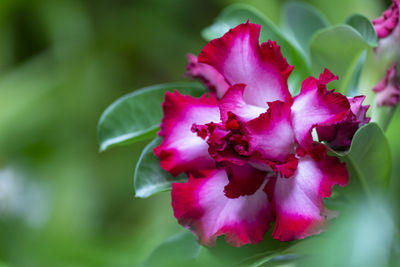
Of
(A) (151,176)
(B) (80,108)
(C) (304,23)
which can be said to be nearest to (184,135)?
(A) (151,176)

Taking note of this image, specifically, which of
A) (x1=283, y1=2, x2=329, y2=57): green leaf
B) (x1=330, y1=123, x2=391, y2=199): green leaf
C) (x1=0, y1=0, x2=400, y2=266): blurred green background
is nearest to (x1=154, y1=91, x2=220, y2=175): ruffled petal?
(x1=330, y1=123, x2=391, y2=199): green leaf

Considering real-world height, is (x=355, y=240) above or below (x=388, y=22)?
below

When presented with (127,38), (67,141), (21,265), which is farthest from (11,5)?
(21,265)

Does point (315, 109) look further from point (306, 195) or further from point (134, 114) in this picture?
point (134, 114)

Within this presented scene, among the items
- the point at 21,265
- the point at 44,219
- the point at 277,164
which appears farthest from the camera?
the point at 44,219

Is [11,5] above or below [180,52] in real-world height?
above

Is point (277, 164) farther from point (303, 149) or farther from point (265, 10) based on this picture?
point (265, 10)

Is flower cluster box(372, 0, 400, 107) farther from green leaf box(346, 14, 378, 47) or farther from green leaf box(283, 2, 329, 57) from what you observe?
green leaf box(283, 2, 329, 57)
